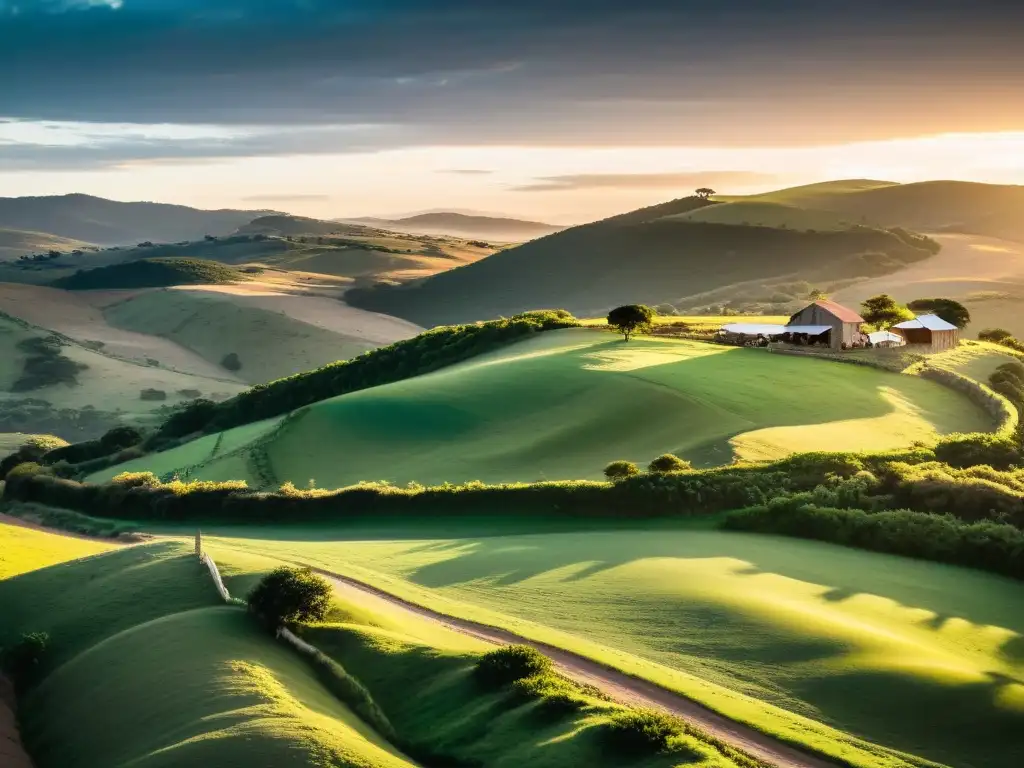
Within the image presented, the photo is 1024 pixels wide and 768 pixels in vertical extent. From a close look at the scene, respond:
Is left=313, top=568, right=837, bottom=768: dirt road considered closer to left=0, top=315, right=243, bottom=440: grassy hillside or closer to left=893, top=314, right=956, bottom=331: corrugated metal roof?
left=893, top=314, right=956, bottom=331: corrugated metal roof

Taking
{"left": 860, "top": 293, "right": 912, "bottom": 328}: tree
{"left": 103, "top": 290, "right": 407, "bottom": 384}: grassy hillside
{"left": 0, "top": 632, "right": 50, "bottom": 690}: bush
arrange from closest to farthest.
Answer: {"left": 0, "top": 632, "right": 50, "bottom": 690}: bush
{"left": 860, "top": 293, "right": 912, "bottom": 328}: tree
{"left": 103, "top": 290, "right": 407, "bottom": 384}: grassy hillside

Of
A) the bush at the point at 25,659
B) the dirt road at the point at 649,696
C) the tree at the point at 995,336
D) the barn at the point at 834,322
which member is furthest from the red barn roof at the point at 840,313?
the bush at the point at 25,659

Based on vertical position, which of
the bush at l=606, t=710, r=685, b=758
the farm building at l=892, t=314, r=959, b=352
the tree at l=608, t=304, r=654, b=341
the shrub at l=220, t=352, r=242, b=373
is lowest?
the shrub at l=220, t=352, r=242, b=373

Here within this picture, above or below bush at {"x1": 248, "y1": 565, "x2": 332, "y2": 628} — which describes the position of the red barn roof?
above

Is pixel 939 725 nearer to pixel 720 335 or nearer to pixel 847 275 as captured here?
pixel 720 335

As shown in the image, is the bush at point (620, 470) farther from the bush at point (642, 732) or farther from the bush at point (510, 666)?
the bush at point (642, 732)

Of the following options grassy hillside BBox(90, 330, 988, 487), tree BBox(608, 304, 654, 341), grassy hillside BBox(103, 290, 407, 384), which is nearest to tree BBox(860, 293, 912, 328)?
tree BBox(608, 304, 654, 341)

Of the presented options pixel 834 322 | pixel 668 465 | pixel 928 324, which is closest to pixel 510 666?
pixel 668 465
